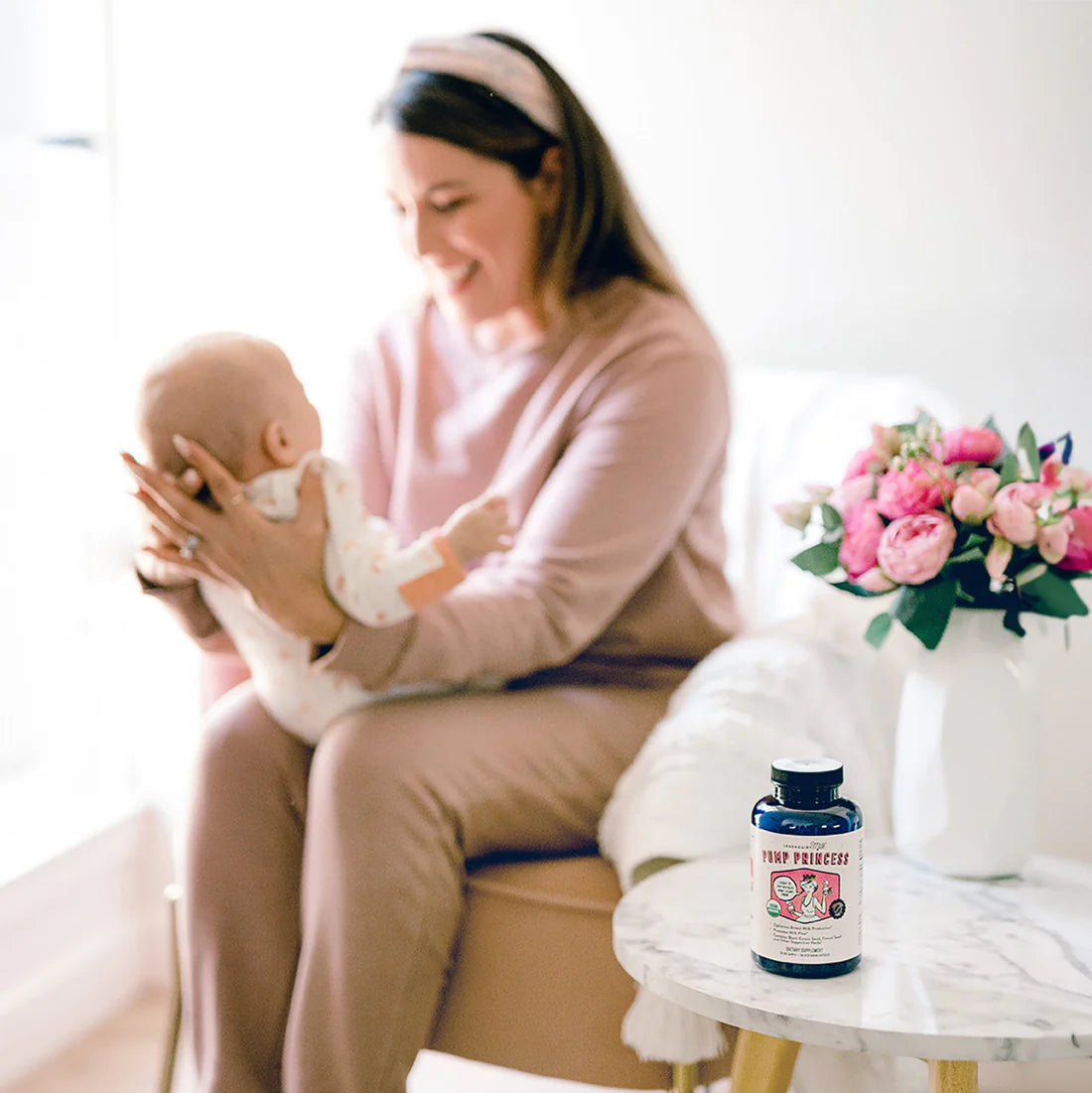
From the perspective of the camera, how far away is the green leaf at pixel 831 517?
119 centimetres

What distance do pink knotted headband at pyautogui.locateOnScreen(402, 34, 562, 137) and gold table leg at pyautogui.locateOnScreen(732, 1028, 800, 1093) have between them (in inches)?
37.3

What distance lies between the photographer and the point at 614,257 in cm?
154

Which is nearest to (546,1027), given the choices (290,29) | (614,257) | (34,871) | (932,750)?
(932,750)

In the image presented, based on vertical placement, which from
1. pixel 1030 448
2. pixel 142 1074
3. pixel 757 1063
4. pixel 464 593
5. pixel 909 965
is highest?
pixel 1030 448

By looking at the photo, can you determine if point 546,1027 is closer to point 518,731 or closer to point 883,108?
point 518,731

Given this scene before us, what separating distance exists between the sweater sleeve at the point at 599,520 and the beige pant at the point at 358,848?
59 millimetres

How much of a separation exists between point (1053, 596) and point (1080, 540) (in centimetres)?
5

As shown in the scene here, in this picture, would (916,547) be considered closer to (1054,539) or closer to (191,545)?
(1054,539)

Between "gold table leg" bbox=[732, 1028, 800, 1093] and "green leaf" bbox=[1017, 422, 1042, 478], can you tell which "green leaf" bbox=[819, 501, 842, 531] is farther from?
"gold table leg" bbox=[732, 1028, 800, 1093]

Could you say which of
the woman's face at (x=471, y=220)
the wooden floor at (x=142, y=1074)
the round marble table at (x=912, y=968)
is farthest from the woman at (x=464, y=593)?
the wooden floor at (x=142, y=1074)

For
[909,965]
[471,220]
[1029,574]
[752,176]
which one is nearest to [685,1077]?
[909,965]

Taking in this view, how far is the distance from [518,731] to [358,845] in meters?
0.19

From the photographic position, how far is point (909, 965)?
0.96 metres

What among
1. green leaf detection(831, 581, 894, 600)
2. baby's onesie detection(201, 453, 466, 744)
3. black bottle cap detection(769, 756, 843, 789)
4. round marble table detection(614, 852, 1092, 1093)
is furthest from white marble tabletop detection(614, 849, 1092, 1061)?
baby's onesie detection(201, 453, 466, 744)
